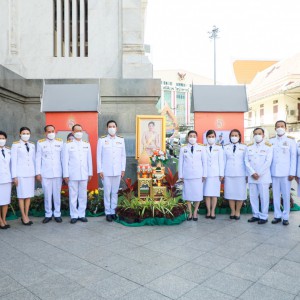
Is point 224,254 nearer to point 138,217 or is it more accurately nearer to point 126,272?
point 126,272

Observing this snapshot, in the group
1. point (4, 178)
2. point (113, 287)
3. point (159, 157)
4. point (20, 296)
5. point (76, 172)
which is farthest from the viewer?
point (159, 157)

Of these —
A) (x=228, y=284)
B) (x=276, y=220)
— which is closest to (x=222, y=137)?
(x=276, y=220)

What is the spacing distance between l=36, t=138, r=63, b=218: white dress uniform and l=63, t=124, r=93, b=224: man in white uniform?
144mm

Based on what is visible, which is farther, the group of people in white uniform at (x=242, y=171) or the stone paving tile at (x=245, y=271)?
the group of people in white uniform at (x=242, y=171)

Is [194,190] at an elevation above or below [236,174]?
below

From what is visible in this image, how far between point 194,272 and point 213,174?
2.58m

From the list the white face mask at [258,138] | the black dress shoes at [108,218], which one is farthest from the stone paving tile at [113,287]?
the white face mask at [258,138]

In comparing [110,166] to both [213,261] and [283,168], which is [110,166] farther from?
[283,168]

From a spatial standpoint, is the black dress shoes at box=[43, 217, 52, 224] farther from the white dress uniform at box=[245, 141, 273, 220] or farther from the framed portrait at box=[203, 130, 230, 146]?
the framed portrait at box=[203, 130, 230, 146]

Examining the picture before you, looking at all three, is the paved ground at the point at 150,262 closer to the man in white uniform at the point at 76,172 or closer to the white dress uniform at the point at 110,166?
the man in white uniform at the point at 76,172

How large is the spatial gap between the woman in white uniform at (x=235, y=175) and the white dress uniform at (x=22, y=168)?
3440mm

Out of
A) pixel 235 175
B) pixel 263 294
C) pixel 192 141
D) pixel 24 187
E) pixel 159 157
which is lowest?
pixel 263 294

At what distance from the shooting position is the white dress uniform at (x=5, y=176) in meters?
5.00

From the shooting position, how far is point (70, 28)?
9.02m
